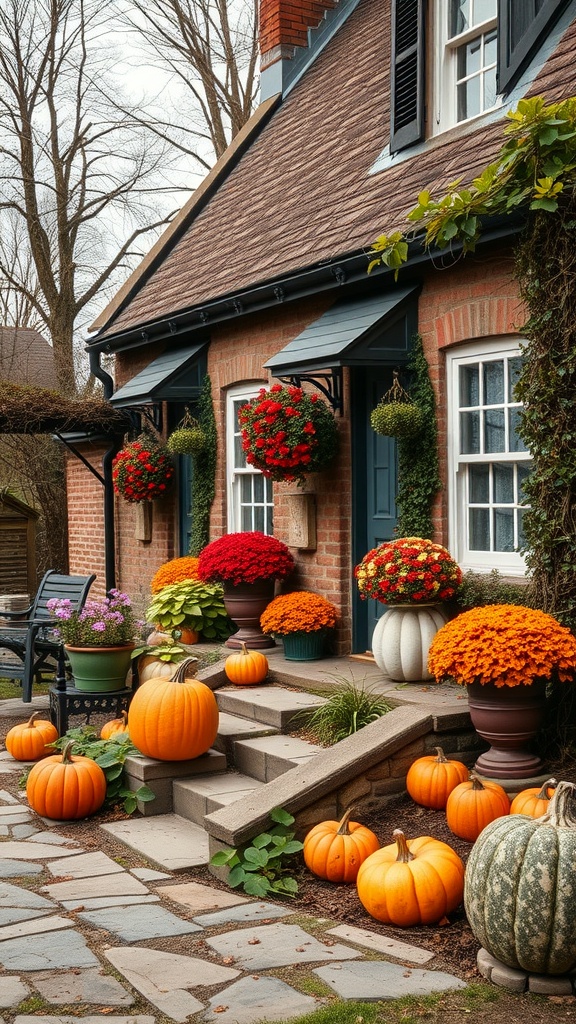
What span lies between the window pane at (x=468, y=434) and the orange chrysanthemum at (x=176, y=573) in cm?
350

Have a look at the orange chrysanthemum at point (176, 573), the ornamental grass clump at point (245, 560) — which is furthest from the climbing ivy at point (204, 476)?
the ornamental grass clump at point (245, 560)

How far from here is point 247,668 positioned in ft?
25.1

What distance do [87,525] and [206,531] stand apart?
3353 mm

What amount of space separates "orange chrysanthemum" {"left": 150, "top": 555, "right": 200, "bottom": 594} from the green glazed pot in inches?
86.3

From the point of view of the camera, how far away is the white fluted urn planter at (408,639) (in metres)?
6.75

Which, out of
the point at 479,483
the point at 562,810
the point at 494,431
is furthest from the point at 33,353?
the point at 562,810

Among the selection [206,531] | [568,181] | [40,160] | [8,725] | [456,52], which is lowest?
[8,725]

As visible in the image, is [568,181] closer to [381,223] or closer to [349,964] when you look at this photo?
[381,223]

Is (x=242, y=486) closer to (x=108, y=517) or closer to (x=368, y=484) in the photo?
(x=368, y=484)

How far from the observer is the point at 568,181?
18.2 feet

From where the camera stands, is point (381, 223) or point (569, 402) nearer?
point (569, 402)

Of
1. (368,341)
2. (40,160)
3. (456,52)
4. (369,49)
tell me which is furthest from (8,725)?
(40,160)

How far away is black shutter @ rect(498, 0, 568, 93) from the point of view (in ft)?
23.6

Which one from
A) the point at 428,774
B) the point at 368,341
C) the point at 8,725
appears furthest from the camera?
the point at 8,725
